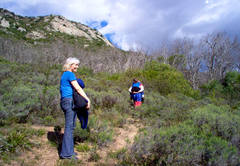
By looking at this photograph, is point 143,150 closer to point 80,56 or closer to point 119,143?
point 119,143

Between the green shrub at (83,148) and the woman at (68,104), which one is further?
the green shrub at (83,148)

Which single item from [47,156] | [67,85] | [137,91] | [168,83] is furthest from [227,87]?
[47,156]

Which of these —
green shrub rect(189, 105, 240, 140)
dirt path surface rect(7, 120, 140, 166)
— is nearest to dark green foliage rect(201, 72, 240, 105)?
green shrub rect(189, 105, 240, 140)

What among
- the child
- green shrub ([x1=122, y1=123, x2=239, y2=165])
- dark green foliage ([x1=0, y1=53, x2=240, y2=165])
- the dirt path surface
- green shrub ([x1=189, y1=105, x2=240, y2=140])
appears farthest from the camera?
the child

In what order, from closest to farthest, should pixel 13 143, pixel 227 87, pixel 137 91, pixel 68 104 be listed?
pixel 68 104, pixel 13 143, pixel 137 91, pixel 227 87

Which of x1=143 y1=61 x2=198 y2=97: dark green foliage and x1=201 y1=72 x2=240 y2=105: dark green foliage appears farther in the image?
x1=201 y1=72 x2=240 y2=105: dark green foliage

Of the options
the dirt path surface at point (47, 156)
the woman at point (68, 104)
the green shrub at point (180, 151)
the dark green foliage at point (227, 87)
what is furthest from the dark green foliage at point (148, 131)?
the dark green foliage at point (227, 87)

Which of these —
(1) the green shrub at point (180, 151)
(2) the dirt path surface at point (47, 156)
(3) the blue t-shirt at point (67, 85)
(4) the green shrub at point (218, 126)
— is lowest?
(2) the dirt path surface at point (47, 156)

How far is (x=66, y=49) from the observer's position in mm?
37375

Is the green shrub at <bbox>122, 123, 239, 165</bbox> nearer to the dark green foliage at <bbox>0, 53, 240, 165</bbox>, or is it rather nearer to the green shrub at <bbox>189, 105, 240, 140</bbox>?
the dark green foliage at <bbox>0, 53, 240, 165</bbox>

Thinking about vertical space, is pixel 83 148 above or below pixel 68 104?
below

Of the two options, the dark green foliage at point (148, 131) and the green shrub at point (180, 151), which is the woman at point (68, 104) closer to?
the dark green foliage at point (148, 131)

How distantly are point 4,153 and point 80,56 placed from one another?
36.7 metres

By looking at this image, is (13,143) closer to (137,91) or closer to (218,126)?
(218,126)
